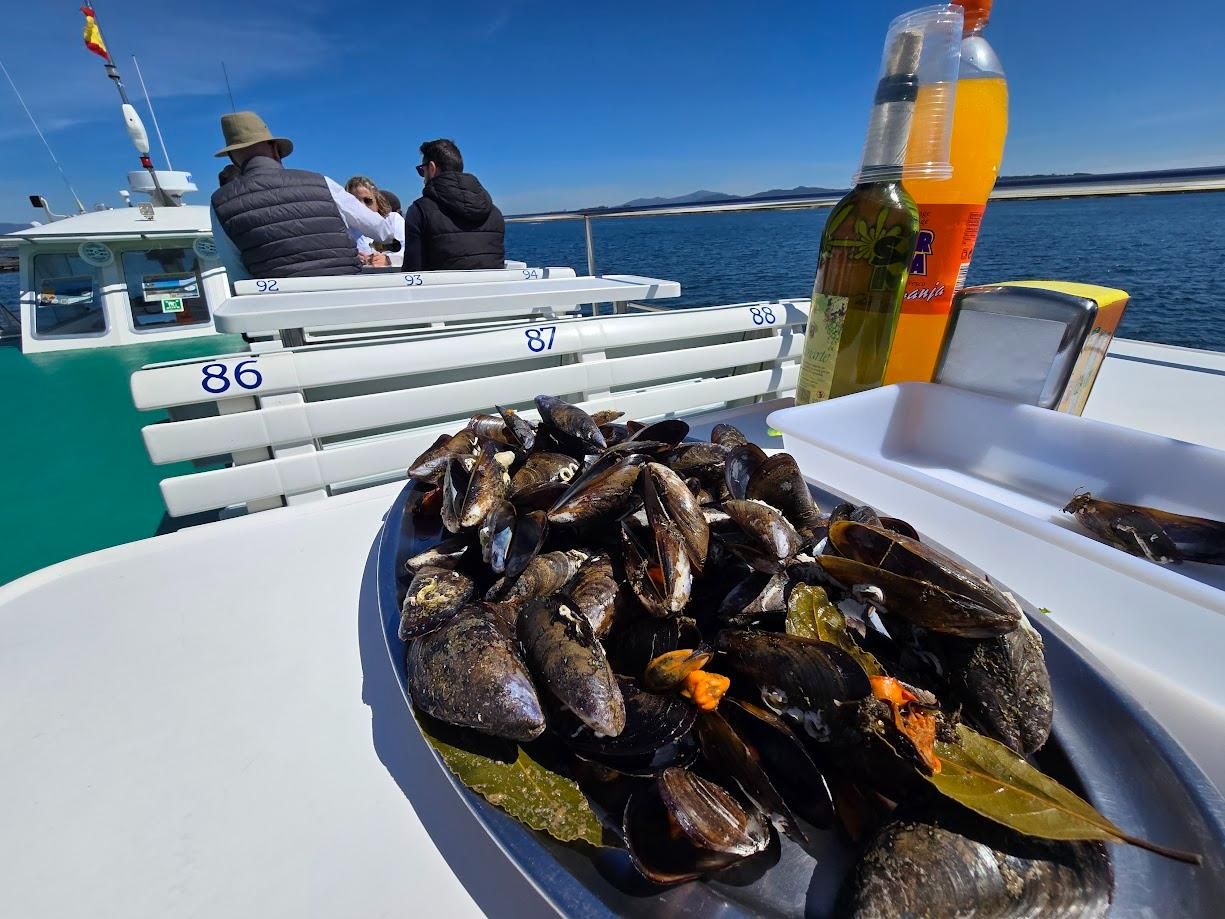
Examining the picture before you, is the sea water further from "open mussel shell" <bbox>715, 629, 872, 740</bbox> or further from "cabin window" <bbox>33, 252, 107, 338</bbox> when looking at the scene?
"cabin window" <bbox>33, 252, 107, 338</bbox>

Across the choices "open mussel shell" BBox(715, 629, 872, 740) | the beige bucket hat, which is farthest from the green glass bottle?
the beige bucket hat

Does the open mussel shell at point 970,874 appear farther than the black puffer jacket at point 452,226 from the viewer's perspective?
No

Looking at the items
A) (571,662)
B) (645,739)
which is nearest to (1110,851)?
(645,739)

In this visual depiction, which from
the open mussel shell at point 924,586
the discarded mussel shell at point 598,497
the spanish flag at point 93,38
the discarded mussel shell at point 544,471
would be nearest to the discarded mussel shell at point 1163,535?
the open mussel shell at point 924,586

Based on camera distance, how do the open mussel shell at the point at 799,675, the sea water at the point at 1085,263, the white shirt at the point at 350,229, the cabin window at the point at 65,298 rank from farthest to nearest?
the sea water at the point at 1085,263 < the cabin window at the point at 65,298 < the white shirt at the point at 350,229 < the open mussel shell at the point at 799,675

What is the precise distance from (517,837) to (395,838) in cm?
23

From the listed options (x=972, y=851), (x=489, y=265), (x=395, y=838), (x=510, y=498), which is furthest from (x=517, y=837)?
(x=489, y=265)

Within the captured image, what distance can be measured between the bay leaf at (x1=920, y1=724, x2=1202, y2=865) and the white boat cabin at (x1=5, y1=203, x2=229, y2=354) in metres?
8.67

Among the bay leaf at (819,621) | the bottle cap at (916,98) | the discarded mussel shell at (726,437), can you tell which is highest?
the bottle cap at (916,98)

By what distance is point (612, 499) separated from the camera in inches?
34.6

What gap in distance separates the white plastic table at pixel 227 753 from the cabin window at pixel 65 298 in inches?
348

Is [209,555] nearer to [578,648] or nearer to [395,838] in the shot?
[395,838]

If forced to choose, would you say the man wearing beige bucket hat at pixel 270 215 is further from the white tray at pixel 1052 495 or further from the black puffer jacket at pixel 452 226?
the white tray at pixel 1052 495

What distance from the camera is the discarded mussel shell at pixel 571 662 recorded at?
1.88ft
